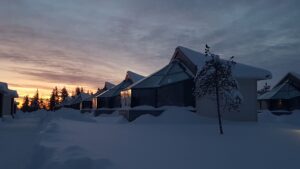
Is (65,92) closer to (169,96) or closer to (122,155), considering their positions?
(169,96)

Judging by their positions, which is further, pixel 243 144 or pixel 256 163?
pixel 243 144

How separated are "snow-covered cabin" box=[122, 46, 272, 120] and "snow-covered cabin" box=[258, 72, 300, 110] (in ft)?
43.4

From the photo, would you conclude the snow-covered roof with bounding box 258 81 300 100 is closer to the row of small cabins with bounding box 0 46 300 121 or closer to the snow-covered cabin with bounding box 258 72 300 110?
the snow-covered cabin with bounding box 258 72 300 110

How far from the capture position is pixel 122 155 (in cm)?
1019

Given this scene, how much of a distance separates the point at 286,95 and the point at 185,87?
18258 mm

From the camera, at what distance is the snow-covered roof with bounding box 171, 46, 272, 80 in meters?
29.6

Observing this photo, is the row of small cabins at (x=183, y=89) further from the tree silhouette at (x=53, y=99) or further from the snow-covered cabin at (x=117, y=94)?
the tree silhouette at (x=53, y=99)

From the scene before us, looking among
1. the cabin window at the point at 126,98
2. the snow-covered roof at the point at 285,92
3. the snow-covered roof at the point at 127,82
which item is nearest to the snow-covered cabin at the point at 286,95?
the snow-covered roof at the point at 285,92

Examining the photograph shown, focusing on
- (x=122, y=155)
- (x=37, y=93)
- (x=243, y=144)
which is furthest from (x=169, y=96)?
(x=37, y=93)

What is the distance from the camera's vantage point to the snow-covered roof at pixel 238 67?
29.6 metres

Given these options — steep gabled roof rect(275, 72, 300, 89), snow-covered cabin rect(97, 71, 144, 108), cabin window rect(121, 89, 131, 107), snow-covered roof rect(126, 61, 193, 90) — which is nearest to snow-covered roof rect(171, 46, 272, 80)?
snow-covered roof rect(126, 61, 193, 90)

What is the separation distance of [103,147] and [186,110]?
18.0m

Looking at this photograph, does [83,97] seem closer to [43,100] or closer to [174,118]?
[174,118]

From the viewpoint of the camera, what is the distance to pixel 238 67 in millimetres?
31375
